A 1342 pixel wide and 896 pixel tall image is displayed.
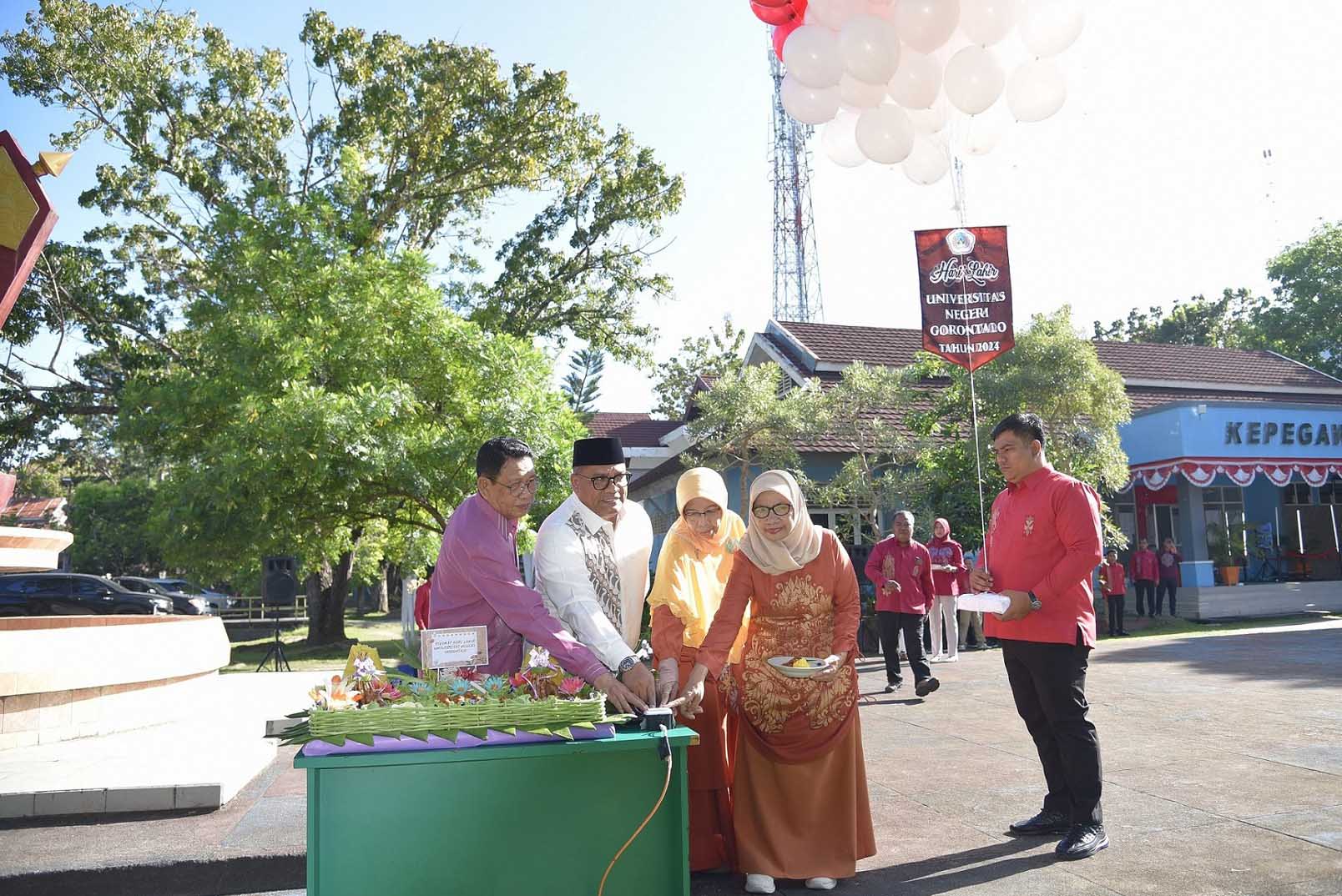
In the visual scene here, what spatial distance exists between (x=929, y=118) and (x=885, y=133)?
315mm

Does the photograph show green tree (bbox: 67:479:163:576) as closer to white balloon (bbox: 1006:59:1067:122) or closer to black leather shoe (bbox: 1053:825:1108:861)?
white balloon (bbox: 1006:59:1067:122)

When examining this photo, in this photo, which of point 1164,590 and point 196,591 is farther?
point 196,591

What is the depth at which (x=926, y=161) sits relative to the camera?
6.72 m

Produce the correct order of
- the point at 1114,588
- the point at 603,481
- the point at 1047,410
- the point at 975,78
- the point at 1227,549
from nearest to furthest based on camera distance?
1. the point at 603,481
2. the point at 975,78
3. the point at 1114,588
4. the point at 1047,410
5. the point at 1227,549

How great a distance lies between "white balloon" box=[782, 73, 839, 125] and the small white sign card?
4.35m

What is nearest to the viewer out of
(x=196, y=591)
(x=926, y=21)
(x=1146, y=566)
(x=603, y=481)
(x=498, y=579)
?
(x=498, y=579)

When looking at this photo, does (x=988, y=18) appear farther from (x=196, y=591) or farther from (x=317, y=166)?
(x=196, y=591)

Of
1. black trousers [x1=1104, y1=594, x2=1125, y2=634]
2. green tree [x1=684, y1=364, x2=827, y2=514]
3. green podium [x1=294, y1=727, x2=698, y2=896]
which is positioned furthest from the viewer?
green tree [x1=684, y1=364, x2=827, y2=514]

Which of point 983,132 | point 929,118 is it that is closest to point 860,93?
point 929,118

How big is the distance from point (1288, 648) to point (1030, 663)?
9753 millimetres

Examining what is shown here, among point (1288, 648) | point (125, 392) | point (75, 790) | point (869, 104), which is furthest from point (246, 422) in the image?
point (1288, 648)

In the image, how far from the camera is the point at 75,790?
19.6 feet

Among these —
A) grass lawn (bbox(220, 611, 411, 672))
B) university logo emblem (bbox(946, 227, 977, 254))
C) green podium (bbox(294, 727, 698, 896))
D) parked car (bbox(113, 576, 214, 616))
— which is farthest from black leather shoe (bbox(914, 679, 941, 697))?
parked car (bbox(113, 576, 214, 616))

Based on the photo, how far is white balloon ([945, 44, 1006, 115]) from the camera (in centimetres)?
579
